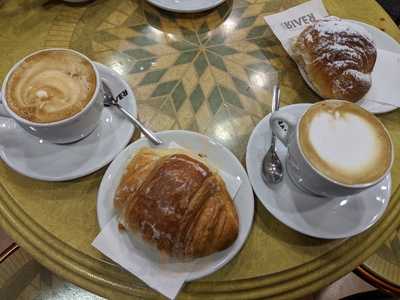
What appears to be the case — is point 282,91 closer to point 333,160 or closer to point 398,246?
point 333,160

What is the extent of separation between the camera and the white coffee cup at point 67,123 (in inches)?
27.8

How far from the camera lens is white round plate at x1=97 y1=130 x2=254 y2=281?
691 millimetres

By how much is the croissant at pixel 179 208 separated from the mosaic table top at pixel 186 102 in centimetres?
10

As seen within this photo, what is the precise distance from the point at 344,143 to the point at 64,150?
57 cm

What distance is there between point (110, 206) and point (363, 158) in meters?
0.49

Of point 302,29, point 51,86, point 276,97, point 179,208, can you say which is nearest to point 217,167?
point 179,208

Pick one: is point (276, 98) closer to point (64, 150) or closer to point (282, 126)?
point (282, 126)

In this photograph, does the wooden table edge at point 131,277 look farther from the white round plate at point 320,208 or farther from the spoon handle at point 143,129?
the spoon handle at point 143,129

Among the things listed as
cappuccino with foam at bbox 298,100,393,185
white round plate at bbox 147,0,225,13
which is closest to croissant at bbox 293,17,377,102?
cappuccino with foam at bbox 298,100,393,185

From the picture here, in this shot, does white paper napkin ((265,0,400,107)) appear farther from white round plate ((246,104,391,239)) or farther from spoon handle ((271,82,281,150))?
white round plate ((246,104,391,239))

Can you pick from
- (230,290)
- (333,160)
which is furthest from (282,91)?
(230,290)

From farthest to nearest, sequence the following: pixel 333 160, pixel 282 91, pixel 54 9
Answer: pixel 54 9 < pixel 282 91 < pixel 333 160

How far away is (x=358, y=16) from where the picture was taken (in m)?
1.10

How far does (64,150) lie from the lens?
31.8 inches
